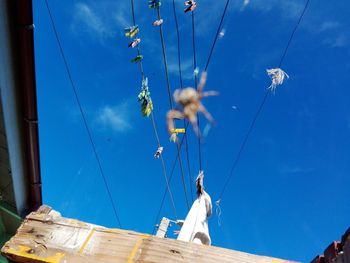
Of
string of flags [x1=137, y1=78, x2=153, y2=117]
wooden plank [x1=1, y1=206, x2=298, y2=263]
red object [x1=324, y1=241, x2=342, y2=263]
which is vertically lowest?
wooden plank [x1=1, y1=206, x2=298, y2=263]

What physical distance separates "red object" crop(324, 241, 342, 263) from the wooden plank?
18cm

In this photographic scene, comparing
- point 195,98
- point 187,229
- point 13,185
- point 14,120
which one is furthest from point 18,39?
point 187,229

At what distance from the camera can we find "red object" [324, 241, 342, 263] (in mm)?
1062

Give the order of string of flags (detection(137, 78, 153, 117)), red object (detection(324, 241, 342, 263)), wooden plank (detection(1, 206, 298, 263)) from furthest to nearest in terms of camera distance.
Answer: string of flags (detection(137, 78, 153, 117)) < wooden plank (detection(1, 206, 298, 263)) < red object (detection(324, 241, 342, 263))

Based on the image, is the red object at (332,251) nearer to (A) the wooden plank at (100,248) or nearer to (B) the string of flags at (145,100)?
(A) the wooden plank at (100,248)

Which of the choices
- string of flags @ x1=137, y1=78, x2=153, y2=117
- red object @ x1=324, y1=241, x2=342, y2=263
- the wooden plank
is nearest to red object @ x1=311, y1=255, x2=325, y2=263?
red object @ x1=324, y1=241, x2=342, y2=263

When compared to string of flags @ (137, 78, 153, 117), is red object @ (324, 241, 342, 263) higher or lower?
lower

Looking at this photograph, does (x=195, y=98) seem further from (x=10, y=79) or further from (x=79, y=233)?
(x=10, y=79)

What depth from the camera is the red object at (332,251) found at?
3.49 ft

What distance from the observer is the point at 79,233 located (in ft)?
4.42

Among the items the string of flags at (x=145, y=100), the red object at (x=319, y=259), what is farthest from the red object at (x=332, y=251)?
the string of flags at (x=145, y=100)

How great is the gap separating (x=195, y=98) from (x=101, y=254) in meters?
1.91

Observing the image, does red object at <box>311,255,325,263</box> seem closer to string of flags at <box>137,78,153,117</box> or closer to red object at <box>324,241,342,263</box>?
red object at <box>324,241,342,263</box>

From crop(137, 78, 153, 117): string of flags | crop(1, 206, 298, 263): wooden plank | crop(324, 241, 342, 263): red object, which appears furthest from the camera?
crop(137, 78, 153, 117): string of flags
